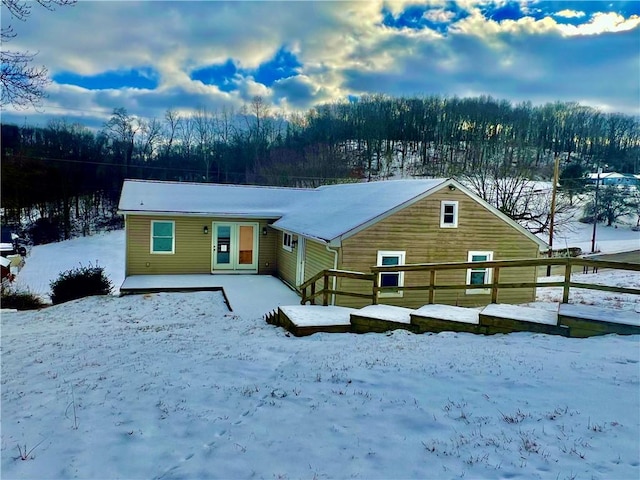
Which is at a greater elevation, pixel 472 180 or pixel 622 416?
pixel 472 180

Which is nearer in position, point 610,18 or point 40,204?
point 610,18

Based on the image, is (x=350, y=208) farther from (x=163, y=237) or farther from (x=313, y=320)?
(x=163, y=237)

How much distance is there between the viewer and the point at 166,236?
15.9 m

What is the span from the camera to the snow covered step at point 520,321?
6.11 m

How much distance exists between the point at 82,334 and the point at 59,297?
23.5ft

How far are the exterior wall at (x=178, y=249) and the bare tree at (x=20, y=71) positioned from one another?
9130 mm

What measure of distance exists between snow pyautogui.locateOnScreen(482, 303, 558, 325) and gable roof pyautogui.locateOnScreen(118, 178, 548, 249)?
5.08 m

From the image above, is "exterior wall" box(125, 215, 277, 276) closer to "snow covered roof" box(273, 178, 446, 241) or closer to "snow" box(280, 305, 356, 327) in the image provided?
"snow covered roof" box(273, 178, 446, 241)

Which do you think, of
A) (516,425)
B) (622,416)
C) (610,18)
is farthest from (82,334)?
(610,18)

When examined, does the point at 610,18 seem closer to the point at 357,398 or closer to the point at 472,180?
the point at 357,398

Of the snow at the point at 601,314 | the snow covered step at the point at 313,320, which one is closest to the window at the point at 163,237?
the snow covered step at the point at 313,320

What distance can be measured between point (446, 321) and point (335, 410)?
3.72 meters

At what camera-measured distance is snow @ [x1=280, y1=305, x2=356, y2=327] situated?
767cm

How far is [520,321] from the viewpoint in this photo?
6301 mm
